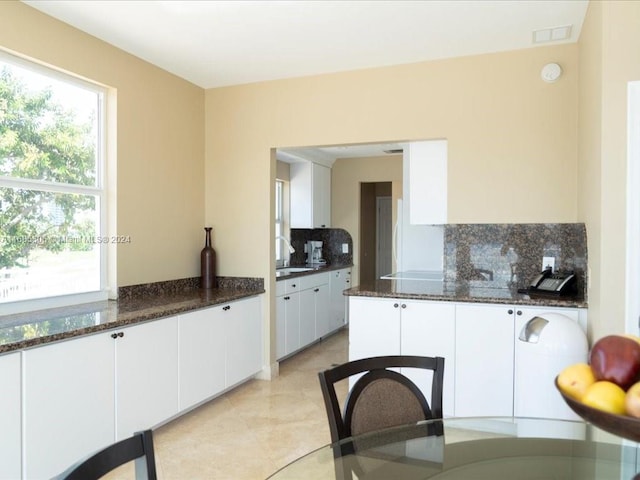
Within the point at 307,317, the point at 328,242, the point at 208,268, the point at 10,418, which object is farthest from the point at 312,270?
the point at 10,418

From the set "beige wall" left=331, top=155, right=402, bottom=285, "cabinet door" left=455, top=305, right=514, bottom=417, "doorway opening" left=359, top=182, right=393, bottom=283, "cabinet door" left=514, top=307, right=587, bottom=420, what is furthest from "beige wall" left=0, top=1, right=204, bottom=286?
"doorway opening" left=359, top=182, right=393, bottom=283

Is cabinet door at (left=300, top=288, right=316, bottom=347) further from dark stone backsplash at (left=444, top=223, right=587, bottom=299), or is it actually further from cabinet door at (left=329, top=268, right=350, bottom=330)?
dark stone backsplash at (left=444, top=223, right=587, bottom=299)

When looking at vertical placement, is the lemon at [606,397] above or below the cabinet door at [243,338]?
above

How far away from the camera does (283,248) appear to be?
628 cm

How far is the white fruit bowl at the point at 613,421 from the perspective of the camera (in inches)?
30.8

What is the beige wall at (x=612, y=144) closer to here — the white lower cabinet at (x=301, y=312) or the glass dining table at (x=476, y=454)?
the glass dining table at (x=476, y=454)

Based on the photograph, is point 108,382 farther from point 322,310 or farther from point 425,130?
point 322,310

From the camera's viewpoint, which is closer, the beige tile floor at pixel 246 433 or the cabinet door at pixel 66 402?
the cabinet door at pixel 66 402

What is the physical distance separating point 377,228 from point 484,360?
4.79m

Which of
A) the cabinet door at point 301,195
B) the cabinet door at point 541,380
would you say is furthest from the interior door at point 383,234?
the cabinet door at point 541,380

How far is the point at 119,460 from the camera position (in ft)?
3.44

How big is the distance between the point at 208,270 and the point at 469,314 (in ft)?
7.42

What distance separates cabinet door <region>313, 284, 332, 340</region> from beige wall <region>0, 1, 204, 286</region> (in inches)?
69.8

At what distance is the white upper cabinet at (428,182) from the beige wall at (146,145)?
1.93 m
